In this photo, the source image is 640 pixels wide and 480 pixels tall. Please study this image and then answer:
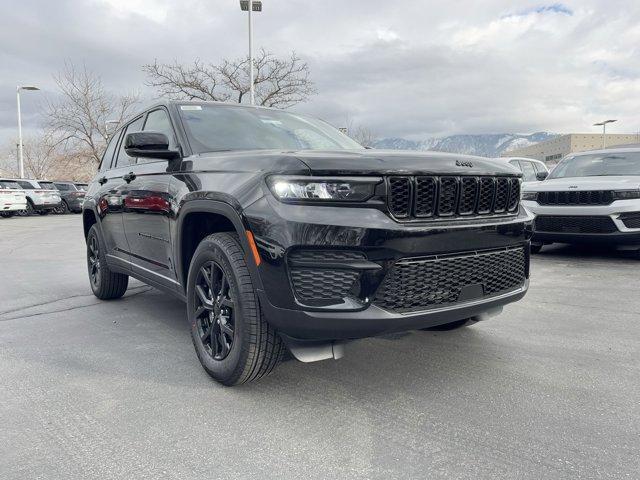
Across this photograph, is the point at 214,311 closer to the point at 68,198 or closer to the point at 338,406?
the point at 338,406

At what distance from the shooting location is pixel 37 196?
23094 millimetres

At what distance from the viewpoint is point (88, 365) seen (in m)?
3.31

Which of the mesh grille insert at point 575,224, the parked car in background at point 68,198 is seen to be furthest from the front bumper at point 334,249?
the parked car in background at point 68,198

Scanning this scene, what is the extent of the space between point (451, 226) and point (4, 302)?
4.68 meters

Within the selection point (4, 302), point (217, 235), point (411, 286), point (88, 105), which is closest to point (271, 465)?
point (411, 286)

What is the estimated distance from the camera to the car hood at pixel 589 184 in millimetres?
6980

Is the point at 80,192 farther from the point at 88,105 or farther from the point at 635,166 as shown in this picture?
the point at 635,166

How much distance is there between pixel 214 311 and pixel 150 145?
1147 mm

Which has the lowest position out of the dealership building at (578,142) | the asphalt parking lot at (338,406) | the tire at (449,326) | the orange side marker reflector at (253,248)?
the asphalt parking lot at (338,406)

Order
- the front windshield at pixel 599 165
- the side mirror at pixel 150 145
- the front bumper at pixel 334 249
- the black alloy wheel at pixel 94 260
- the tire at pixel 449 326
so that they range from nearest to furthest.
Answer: the front bumper at pixel 334 249, the side mirror at pixel 150 145, the tire at pixel 449 326, the black alloy wheel at pixel 94 260, the front windshield at pixel 599 165

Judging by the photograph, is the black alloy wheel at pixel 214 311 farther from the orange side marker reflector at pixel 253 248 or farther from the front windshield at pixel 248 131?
the front windshield at pixel 248 131

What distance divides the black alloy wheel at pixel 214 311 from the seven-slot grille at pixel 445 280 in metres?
0.88

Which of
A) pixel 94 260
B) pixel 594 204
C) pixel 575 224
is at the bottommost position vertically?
pixel 94 260

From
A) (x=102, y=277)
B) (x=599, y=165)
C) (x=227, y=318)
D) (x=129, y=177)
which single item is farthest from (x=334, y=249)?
(x=599, y=165)
